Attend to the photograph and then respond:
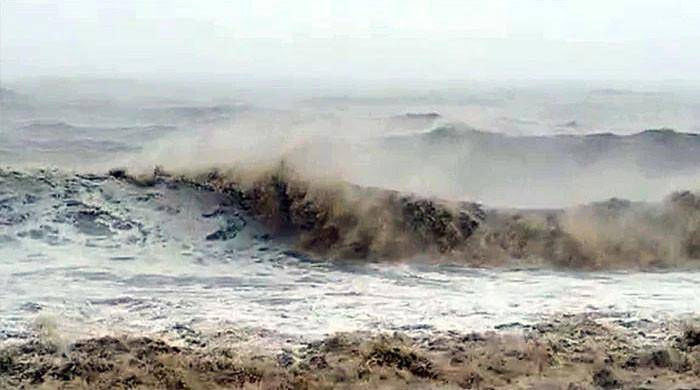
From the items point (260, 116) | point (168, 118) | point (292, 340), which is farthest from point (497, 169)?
point (292, 340)

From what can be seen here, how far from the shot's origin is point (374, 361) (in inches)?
346

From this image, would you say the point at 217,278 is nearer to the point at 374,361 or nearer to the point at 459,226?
the point at 459,226

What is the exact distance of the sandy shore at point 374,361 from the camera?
8.41 m

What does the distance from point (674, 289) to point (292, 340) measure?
170 inches

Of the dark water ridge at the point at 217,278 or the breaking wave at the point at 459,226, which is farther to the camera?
the breaking wave at the point at 459,226

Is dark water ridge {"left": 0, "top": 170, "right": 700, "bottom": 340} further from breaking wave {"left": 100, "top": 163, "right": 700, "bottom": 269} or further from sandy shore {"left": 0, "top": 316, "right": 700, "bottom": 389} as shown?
sandy shore {"left": 0, "top": 316, "right": 700, "bottom": 389}

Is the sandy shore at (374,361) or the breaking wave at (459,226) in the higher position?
the breaking wave at (459,226)

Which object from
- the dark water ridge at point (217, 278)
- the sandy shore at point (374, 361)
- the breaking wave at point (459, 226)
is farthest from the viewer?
the breaking wave at point (459, 226)

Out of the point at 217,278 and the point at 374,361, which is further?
the point at 217,278

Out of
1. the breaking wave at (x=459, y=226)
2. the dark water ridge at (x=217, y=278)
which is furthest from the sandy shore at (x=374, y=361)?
the breaking wave at (x=459, y=226)

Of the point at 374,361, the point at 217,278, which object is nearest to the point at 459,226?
the point at 217,278

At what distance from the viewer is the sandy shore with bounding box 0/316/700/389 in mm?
8414

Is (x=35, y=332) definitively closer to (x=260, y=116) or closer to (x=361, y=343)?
(x=361, y=343)

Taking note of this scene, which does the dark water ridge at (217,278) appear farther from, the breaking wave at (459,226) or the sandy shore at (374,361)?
the sandy shore at (374,361)
